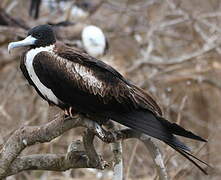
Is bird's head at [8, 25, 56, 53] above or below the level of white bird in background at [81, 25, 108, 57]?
above

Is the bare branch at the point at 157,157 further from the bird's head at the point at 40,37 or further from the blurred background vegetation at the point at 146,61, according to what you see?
the blurred background vegetation at the point at 146,61

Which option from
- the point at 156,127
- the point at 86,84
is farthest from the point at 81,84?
the point at 156,127

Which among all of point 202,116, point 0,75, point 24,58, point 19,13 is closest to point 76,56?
point 24,58

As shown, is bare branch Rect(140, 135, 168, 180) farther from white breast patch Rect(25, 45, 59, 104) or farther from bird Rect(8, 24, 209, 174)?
white breast patch Rect(25, 45, 59, 104)

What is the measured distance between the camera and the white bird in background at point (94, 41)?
4684 millimetres

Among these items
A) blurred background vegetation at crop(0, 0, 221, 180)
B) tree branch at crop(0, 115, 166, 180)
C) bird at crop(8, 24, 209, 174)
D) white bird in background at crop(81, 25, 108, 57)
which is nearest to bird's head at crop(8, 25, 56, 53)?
bird at crop(8, 24, 209, 174)

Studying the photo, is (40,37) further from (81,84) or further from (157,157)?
(157,157)

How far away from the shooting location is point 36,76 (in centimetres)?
233

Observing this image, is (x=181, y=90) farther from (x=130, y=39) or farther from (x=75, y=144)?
(x=75, y=144)

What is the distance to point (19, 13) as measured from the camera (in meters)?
6.00

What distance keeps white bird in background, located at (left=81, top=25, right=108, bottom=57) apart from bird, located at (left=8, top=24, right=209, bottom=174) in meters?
2.31

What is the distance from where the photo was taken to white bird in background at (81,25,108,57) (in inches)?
184

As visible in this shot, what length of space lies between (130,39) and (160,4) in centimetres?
42

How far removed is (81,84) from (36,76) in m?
0.17
